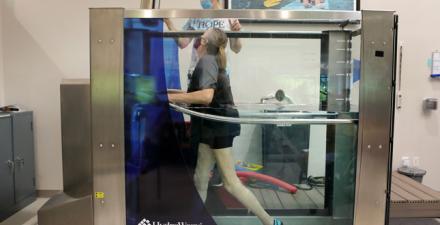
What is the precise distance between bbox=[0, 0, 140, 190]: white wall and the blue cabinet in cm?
18

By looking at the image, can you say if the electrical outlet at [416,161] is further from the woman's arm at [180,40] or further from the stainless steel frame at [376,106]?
the woman's arm at [180,40]

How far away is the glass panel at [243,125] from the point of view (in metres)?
1.59

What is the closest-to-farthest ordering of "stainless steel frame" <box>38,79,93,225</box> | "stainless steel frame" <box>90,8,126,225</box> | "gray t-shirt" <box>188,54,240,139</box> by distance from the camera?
"stainless steel frame" <box>90,8,126,225</box>, "gray t-shirt" <box>188,54,240,139</box>, "stainless steel frame" <box>38,79,93,225</box>

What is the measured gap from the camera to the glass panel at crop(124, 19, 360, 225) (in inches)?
62.6

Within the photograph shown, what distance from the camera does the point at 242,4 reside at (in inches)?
121

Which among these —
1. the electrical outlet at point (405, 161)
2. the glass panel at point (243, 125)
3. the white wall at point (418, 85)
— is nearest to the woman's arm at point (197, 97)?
the glass panel at point (243, 125)

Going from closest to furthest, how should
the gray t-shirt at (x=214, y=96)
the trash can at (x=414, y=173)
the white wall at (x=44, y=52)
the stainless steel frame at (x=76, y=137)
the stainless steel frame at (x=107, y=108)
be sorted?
the stainless steel frame at (x=107, y=108), the gray t-shirt at (x=214, y=96), the stainless steel frame at (x=76, y=137), the trash can at (x=414, y=173), the white wall at (x=44, y=52)

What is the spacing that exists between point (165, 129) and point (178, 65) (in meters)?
0.35

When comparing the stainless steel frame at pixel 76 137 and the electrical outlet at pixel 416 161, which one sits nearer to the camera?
the stainless steel frame at pixel 76 137

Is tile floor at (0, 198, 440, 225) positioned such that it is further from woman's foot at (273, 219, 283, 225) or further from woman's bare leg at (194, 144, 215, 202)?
woman's bare leg at (194, 144, 215, 202)

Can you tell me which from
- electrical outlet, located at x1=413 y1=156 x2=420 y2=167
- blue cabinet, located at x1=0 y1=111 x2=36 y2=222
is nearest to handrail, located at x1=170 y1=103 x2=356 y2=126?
blue cabinet, located at x1=0 y1=111 x2=36 y2=222

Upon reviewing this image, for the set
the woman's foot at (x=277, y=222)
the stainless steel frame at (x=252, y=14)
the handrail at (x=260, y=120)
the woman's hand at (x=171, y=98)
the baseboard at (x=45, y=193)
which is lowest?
the baseboard at (x=45, y=193)

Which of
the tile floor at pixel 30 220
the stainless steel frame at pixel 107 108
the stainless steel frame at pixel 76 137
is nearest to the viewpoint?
the stainless steel frame at pixel 107 108

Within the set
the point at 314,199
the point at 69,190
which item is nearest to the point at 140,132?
the point at 69,190
